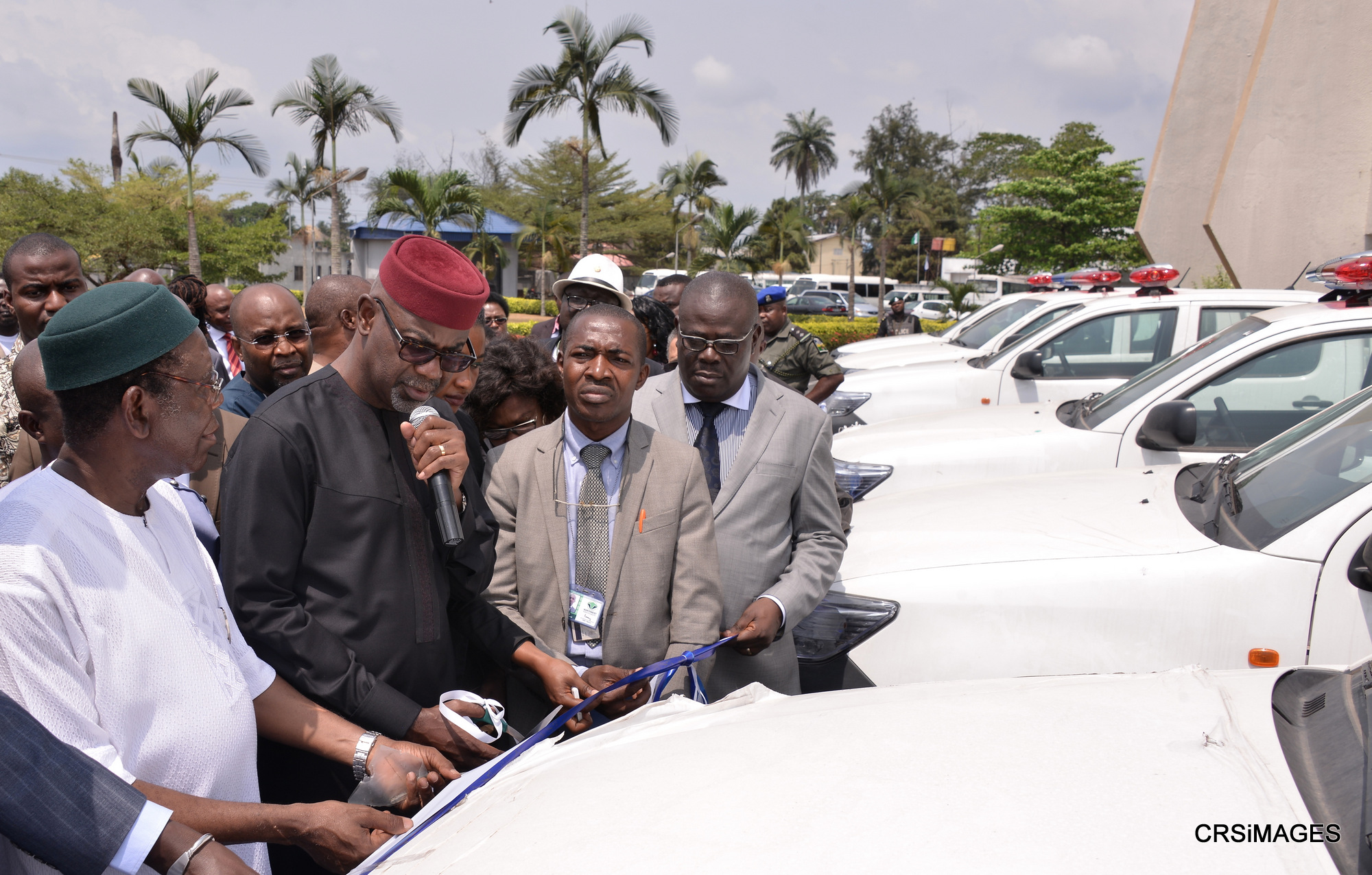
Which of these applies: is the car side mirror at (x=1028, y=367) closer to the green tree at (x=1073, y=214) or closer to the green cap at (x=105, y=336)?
the green cap at (x=105, y=336)

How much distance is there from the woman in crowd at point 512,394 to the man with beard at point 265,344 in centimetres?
95

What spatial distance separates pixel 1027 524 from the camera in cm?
302

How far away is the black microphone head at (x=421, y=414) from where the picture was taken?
2.06m

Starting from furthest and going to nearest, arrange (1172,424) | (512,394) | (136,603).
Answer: (1172,424) → (512,394) → (136,603)

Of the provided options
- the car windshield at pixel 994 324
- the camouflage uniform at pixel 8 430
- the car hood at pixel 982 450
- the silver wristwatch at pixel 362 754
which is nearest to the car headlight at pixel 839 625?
the silver wristwatch at pixel 362 754

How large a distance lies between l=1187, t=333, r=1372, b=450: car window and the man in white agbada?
4242 mm

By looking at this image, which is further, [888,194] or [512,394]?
[888,194]

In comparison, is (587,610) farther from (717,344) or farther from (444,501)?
(717,344)

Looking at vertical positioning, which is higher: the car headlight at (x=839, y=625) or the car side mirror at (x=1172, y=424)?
the car side mirror at (x=1172, y=424)

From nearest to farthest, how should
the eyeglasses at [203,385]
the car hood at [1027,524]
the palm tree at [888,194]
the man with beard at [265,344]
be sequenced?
the eyeglasses at [203,385] < the car hood at [1027,524] < the man with beard at [265,344] < the palm tree at [888,194]

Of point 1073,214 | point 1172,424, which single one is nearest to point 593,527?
point 1172,424

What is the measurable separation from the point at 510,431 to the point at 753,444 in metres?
1.03

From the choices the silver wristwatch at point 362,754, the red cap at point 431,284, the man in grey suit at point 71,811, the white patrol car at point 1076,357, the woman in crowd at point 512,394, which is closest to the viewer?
the man in grey suit at point 71,811

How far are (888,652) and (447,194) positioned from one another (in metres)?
27.3
